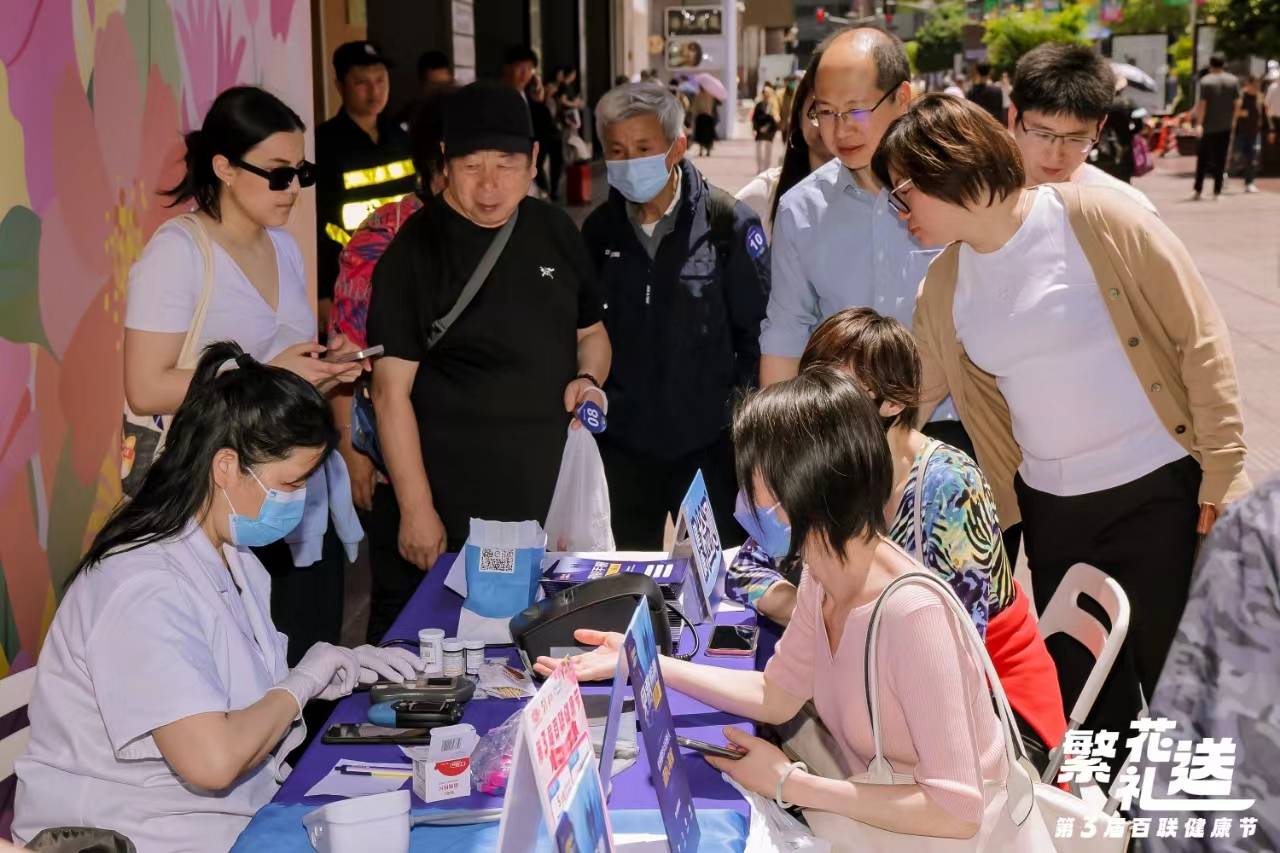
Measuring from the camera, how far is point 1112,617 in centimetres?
243

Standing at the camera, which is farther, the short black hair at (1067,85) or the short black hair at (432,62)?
the short black hair at (432,62)

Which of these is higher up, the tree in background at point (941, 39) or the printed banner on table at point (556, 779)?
the tree in background at point (941, 39)

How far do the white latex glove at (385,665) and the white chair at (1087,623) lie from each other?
1.11 meters

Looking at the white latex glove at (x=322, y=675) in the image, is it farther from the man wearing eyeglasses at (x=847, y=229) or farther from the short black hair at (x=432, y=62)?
the short black hair at (x=432, y=62)

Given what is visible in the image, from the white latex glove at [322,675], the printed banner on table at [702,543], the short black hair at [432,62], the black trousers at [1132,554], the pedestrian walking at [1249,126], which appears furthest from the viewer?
the pedestrian walking at [1249,126]

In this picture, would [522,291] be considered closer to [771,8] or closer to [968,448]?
[968,448]

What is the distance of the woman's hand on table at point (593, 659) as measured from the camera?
2.38 m

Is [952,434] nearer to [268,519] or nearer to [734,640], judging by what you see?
→ [734,640]

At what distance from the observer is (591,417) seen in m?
3.19

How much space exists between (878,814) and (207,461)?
3.93 feet

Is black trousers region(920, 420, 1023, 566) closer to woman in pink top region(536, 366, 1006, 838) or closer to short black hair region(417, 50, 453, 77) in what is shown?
woman in pink top region(536, 366, 1006, 838)

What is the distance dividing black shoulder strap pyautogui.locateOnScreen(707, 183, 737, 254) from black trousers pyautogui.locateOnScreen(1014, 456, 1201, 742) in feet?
3.70

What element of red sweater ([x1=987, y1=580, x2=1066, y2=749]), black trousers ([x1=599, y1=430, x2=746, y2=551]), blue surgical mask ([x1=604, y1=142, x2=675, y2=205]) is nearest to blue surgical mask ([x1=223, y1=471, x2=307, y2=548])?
red sweater ([x1=987, y1=580, x2=1066, y2=749])

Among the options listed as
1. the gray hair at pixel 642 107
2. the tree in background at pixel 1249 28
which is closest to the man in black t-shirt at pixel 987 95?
the tree in background at pixel 1249 28
